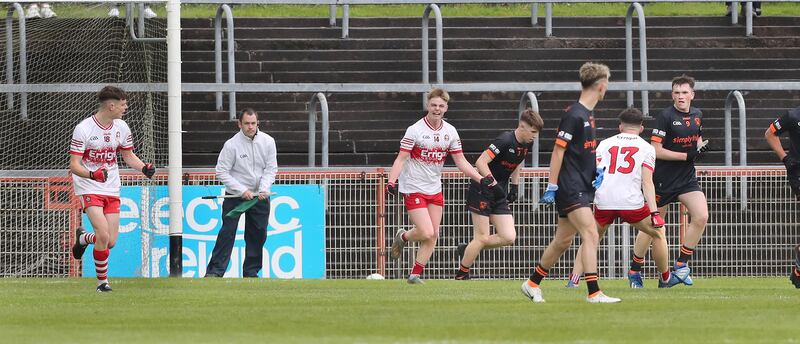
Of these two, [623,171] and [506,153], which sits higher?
[506,153]

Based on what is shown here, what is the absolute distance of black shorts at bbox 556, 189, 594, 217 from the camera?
12.8 metres

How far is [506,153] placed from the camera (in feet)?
56.0

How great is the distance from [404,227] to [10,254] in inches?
193

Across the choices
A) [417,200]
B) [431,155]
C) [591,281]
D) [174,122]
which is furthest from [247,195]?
[591,281]

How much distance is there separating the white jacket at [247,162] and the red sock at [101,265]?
128 inches

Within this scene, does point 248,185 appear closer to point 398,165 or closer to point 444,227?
point 398,165

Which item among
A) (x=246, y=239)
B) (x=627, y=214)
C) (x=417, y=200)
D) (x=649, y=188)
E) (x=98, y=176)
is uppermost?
(x=98, y=176)

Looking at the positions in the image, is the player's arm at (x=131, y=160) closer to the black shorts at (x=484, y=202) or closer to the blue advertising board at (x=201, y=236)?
the blue advertising board at (x=201, y=236)

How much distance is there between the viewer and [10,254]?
1928cm

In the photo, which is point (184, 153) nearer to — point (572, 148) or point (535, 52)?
point (535, 52)

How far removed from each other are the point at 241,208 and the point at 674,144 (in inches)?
198

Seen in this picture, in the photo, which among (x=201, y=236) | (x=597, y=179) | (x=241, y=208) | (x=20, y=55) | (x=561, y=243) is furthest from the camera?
(x=20, y=55)

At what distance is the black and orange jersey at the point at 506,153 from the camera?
17000 millimetres

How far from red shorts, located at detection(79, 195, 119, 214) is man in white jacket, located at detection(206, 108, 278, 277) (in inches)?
113
